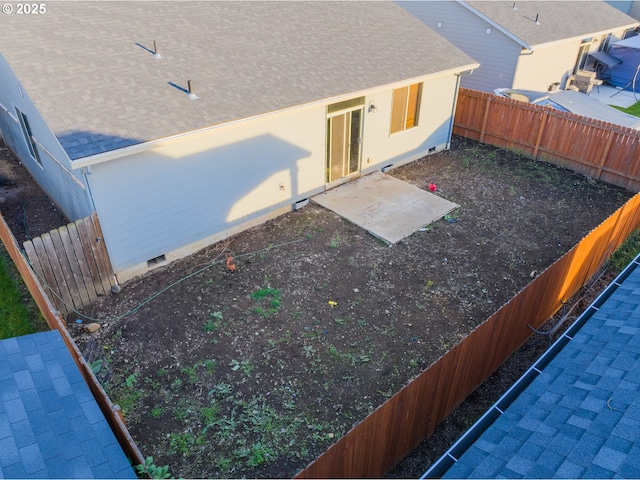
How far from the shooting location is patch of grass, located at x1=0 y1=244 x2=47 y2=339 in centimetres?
852

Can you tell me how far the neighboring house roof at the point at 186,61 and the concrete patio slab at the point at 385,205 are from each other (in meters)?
2.73

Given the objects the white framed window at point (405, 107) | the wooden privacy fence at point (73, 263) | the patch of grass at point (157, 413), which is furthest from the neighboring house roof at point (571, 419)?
the white framed window at point (405, 107)

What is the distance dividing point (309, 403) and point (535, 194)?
31.3ft

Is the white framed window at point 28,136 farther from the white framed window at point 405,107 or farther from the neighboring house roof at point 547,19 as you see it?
the neighboring house roof at point 547,19

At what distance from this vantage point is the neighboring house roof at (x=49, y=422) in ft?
13.8

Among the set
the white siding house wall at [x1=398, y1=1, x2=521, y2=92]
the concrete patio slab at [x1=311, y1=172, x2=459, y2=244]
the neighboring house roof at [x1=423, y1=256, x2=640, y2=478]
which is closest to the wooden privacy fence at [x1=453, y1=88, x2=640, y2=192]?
the white siding house wall at [x1=398, y1=1, x2=521, y2=92]

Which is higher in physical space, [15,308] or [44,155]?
[44,155]

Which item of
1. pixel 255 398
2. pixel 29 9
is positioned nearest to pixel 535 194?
pixel 255 398

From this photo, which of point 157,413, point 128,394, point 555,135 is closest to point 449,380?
point 157,413

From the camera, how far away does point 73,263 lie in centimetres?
858

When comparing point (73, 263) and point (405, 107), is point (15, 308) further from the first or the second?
point (405, 107)

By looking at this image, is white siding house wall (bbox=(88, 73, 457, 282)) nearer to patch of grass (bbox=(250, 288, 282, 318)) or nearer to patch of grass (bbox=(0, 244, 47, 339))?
patch of grass (bbox=(0, 244, 47, 339))

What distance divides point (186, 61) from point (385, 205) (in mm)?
5969

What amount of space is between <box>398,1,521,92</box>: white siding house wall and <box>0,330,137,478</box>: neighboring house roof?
18.7m
